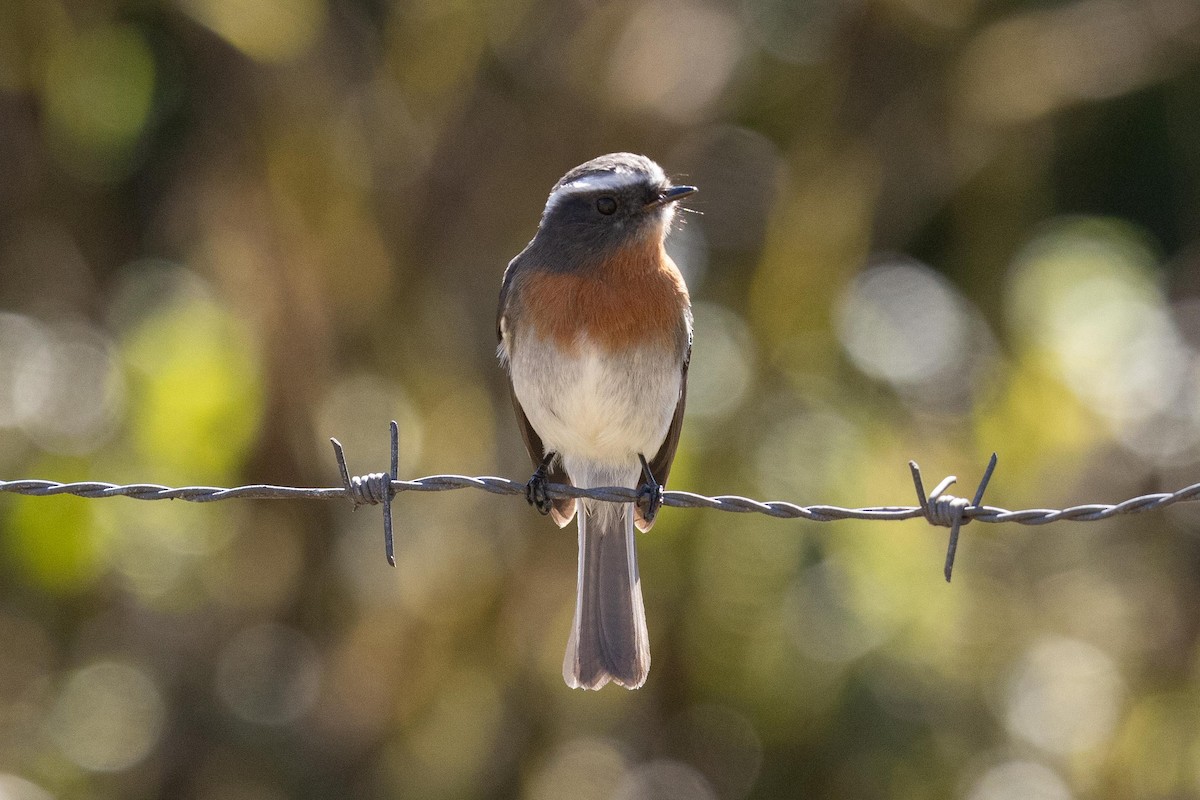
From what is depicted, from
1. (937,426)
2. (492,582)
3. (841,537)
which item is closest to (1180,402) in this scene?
(937,426)

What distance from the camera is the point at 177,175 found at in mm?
7980

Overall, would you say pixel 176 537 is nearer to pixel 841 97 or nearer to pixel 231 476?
pixel 231 476

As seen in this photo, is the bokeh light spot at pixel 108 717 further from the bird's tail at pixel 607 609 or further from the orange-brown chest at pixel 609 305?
the orange-brown chest at pixel 609 305

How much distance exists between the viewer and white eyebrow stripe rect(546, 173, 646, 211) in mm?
4852

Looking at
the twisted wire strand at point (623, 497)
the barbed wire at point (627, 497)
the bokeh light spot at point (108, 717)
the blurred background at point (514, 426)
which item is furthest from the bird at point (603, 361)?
the bokeh light spot at point (108, 717)

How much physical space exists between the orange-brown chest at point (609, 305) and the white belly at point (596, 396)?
0.04 m

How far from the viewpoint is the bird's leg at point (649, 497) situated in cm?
440

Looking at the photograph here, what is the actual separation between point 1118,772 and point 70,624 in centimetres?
495

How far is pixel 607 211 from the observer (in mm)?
4828

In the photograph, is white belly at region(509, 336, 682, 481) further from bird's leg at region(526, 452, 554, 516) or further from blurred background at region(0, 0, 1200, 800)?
blurred background at region(0, 0, 1200, 800)

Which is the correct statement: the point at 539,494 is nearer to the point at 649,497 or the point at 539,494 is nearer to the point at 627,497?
the point at 649,497

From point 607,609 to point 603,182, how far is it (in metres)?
1.42

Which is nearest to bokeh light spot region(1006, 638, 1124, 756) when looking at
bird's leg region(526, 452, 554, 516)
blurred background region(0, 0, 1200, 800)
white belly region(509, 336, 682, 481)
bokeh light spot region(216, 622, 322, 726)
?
blurred background region(0, 0, 1200, 800)

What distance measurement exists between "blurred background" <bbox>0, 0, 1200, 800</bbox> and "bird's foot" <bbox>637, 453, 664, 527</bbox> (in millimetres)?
1555
